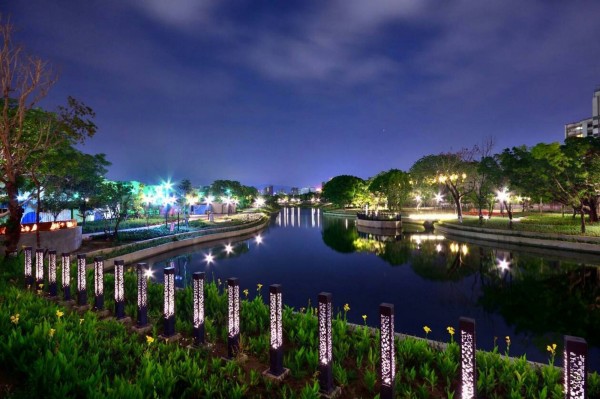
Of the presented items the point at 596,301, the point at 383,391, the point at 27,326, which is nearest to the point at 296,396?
the point at 383,391

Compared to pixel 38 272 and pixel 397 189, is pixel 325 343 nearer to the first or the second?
pixel 38 272

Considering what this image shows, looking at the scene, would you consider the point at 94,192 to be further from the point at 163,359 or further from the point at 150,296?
the point at 163,359

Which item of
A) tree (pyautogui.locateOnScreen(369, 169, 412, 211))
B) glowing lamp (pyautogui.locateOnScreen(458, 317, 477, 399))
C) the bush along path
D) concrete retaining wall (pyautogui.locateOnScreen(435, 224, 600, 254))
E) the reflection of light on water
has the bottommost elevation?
the reflection of light on water

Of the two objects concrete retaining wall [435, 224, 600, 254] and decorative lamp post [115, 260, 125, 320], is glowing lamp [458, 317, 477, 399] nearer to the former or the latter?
decorative lamp post [115, 260, 125, 320]

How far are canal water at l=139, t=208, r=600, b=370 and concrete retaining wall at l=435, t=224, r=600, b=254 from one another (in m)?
1.30

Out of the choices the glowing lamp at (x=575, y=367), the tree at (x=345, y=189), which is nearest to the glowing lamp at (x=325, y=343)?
the glowing lamp at (x=575, y=367)

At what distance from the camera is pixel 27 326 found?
639 centimetres

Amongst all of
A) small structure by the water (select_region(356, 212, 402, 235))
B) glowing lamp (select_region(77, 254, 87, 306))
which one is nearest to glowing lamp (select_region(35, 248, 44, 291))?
glowing lamp (select_region(77, 254, 87, 306))

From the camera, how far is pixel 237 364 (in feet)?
19.2

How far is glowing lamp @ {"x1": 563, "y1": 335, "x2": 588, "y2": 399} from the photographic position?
3.50m

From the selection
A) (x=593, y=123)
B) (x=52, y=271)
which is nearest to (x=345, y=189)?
(x=593, y=123)

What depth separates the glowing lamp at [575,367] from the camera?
3502mm

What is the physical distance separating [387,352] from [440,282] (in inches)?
539

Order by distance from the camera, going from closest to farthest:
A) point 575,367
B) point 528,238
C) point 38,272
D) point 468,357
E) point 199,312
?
point 575,367
point 468,357
point 199,312
point 38,272
point 528,238
